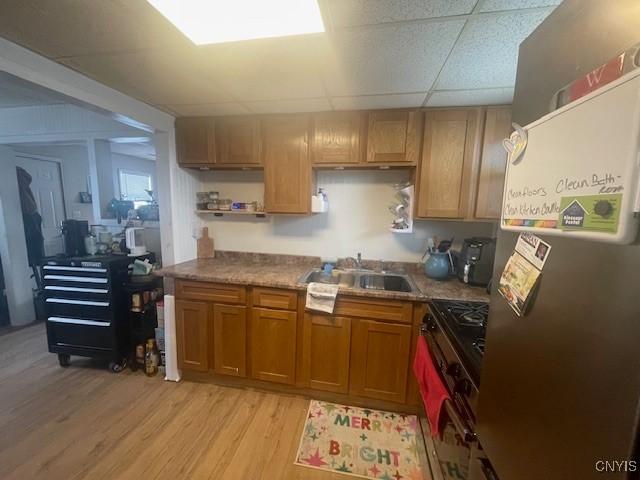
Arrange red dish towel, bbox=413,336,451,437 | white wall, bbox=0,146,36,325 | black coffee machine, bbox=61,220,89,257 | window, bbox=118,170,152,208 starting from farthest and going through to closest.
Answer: window, bbox=118,170,152,208
white wall, bbox=0,146,36,325
black coffee machine, bbox=61,220,89,257
red dish towel, bbox=413,336,451,437

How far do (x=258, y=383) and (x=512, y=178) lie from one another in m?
2.17

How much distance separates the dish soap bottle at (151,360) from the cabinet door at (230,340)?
0.60 meters

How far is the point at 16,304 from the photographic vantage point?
2918mm

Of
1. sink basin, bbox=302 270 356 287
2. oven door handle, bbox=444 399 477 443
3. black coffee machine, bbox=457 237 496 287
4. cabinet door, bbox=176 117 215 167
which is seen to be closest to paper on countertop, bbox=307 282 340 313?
sink basin, bbox=302 270 356 287

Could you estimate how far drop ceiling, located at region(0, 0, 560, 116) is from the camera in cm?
102

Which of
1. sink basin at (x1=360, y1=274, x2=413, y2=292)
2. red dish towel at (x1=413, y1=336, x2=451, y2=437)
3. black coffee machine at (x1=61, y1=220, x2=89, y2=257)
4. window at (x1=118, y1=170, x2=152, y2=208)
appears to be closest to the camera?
red dish towel at (x1=413, y1=336, x2=451, y2=437)

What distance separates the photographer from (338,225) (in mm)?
2373

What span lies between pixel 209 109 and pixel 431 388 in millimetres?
2391

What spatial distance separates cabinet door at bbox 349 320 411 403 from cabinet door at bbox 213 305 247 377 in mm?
857

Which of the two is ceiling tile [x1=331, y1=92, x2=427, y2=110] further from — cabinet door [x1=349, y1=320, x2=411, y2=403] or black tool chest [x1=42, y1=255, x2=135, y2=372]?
black tool chest [x1=42, y1=255, x2=135, y2=372]

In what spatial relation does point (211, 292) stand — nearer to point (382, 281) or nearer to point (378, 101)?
point (382, 281)

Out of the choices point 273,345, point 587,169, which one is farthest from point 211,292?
point 587,169

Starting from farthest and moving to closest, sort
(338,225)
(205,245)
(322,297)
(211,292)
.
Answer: (205,245) → (338,225) → (211,292) → (322,297)

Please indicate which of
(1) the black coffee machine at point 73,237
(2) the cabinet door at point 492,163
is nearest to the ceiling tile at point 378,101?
(2) the cabinet door at point 492,163
